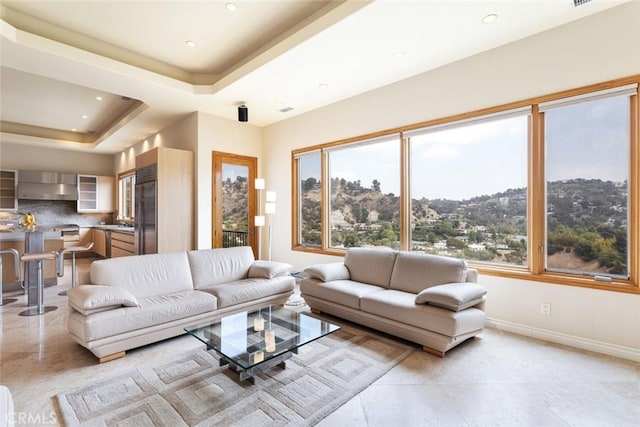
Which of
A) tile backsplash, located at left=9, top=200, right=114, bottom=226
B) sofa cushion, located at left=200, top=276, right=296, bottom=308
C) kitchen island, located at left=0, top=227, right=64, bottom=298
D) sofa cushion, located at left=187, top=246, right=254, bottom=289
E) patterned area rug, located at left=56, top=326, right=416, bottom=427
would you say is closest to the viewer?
patterned area rug, located at left=56, top=326, right=416, bottom=427

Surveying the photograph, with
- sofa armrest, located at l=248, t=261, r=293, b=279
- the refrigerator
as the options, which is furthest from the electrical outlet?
the refrigerator

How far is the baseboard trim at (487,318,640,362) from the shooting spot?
2688 mm

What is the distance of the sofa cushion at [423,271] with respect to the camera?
127 inches

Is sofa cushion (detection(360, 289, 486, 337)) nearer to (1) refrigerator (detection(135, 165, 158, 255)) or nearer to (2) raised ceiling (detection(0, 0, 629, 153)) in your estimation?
(2) raised ceiling (detection(0, 0, 629, 153))

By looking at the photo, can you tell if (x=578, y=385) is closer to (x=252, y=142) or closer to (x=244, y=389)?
(x=244, y=389)

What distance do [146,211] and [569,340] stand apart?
605cm

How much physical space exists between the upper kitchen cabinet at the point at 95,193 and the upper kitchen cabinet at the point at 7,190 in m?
1.28

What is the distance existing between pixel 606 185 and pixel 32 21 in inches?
238

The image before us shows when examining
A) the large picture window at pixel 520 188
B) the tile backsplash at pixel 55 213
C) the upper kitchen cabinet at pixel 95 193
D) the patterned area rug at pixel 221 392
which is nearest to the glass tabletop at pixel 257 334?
the patterned area rug at pixel 221 392

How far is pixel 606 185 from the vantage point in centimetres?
288

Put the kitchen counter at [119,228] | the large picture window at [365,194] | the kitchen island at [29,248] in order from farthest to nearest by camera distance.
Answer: the kitchen counter at [119,228]
the large picture window at [365,194]
the kitchen island at [29,248]

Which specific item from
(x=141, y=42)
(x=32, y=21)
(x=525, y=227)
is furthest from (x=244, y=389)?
(x=32, y=21)

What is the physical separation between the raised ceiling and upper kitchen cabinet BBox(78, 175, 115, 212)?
380 cm

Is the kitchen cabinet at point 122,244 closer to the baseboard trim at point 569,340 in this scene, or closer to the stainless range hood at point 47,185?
the stainless range hood at point 47,185
